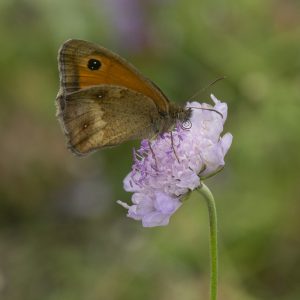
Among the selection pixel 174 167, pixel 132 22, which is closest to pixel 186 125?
pixel 174 167

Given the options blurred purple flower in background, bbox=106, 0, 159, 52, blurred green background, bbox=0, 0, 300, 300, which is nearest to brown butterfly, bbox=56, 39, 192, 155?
blurred green background, bbox=0, 0, 300, 300

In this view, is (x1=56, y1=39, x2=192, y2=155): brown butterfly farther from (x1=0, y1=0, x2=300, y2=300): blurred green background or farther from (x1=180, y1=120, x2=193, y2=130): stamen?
(x1=0, y1=0, x2=300, y2=300): blurred green background

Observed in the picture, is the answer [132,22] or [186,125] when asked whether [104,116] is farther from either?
[132,22]

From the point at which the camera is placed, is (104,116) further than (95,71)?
Yes

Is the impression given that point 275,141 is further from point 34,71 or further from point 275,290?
point 34,71

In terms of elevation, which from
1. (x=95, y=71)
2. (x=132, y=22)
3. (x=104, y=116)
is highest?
(x=95, y=71)
